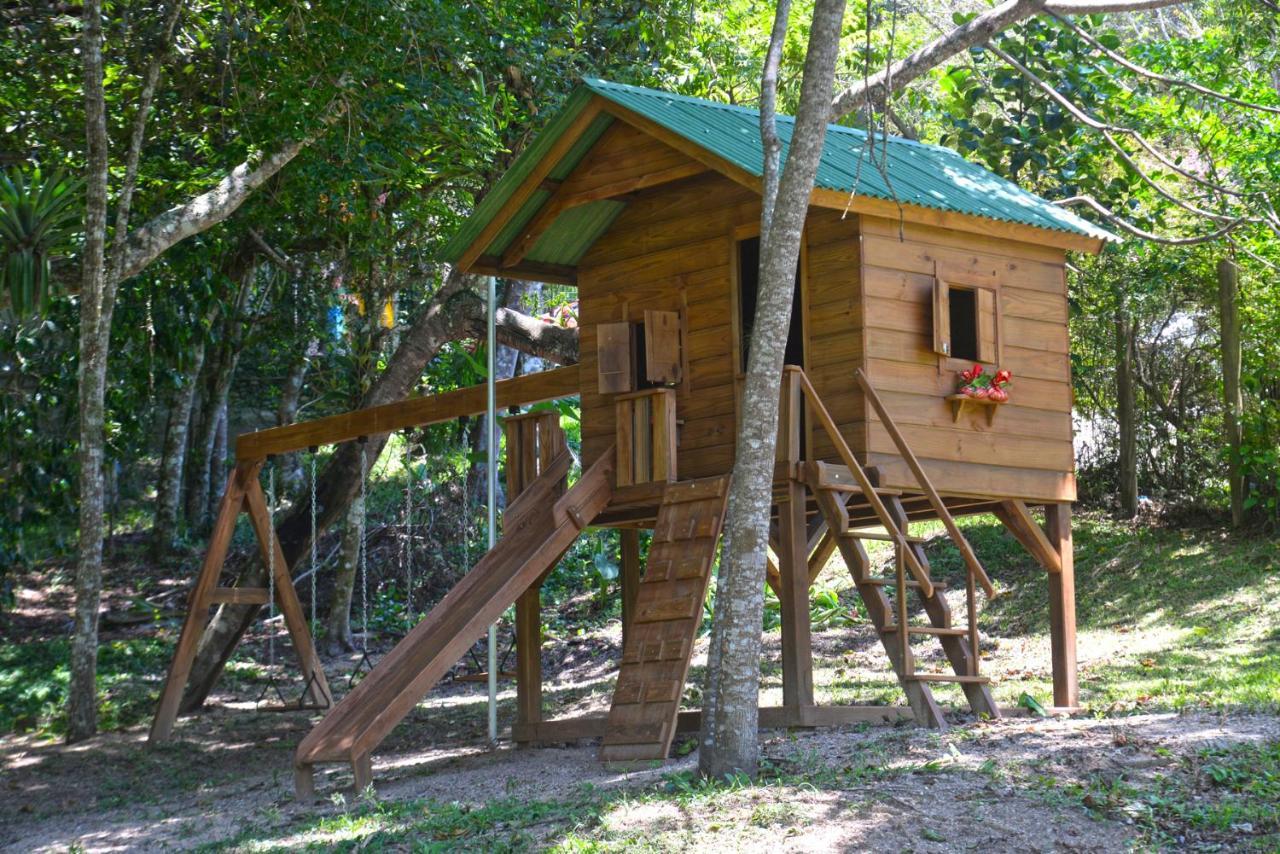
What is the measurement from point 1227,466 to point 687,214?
1052 centimetres

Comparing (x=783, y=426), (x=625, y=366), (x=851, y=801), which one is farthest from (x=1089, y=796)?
(x=625, y=366)

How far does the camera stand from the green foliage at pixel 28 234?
42.8 ft

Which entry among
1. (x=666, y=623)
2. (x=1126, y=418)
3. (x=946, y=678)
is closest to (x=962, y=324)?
(x=946, y=678)

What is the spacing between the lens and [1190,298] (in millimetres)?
20375

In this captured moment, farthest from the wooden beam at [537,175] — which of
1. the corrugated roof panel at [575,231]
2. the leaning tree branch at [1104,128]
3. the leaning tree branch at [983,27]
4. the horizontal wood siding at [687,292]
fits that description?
the leaning tree branch at [1104,128]

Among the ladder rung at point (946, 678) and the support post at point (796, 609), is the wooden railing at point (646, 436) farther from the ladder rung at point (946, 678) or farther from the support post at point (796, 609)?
the ladder rung at point (946, 678)

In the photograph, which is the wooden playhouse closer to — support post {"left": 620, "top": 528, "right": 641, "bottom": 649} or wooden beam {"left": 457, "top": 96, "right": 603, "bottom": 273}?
wooden beam {"left": 457, "top": 96, "right": 603, "bottom": 273}

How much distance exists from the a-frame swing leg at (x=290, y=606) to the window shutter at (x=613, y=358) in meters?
5.16

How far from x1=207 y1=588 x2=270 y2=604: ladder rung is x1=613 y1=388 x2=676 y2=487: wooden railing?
6028 millimetres

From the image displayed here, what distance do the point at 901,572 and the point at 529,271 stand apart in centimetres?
534

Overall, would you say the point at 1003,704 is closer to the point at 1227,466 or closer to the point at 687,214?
the point at 687,214

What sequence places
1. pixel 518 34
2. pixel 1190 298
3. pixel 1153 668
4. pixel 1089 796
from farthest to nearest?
pixel 1190 298 < pixel 518 34 < pixel 1153 668 < pixel 1089 796

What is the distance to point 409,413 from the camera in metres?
14.3

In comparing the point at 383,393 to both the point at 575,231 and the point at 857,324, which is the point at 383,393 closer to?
the point at 575,231
